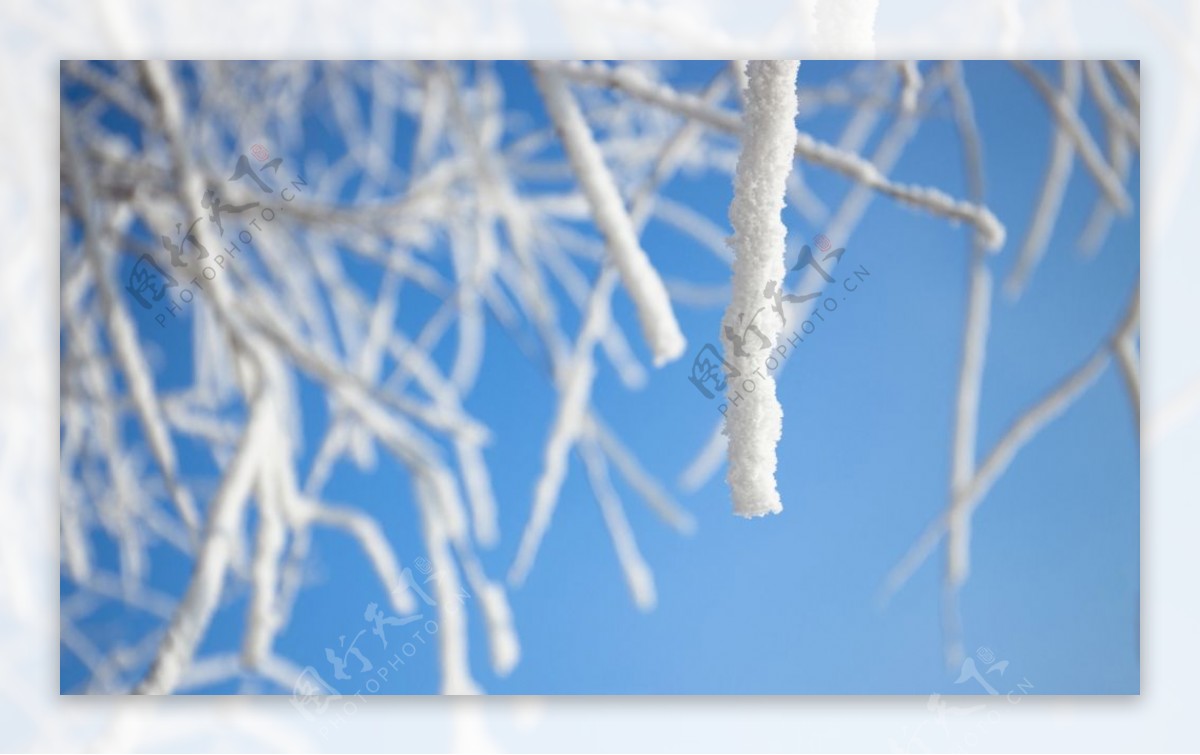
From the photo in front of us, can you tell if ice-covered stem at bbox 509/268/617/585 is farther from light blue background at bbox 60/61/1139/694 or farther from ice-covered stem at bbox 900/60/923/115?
ice-covered stem at bbox 900/60/923/115

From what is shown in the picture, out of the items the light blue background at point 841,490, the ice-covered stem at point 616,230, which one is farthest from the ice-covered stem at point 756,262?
the light blue background at point 841,490

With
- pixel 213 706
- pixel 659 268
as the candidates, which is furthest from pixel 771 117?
pixel 213 706

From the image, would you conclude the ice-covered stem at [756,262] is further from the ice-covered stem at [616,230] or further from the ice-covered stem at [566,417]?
the ice-covered stem at [566,417]

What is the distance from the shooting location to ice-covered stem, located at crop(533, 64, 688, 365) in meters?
0.71

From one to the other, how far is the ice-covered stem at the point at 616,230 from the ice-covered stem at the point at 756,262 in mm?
42

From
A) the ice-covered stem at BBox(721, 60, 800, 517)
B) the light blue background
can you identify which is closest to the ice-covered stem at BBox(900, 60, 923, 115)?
the light blue background

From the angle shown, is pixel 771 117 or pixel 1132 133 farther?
pixel 1132 133

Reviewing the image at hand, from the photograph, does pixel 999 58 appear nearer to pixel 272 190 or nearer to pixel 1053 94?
pixel 1053 94

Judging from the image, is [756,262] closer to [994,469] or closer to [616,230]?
[616,230]

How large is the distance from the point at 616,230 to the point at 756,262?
0.35 ft

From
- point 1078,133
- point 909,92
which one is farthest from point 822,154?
point 1078,133

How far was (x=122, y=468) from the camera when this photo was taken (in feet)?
3.18

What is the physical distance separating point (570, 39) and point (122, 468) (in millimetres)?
504

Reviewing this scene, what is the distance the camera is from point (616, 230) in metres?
0.74
